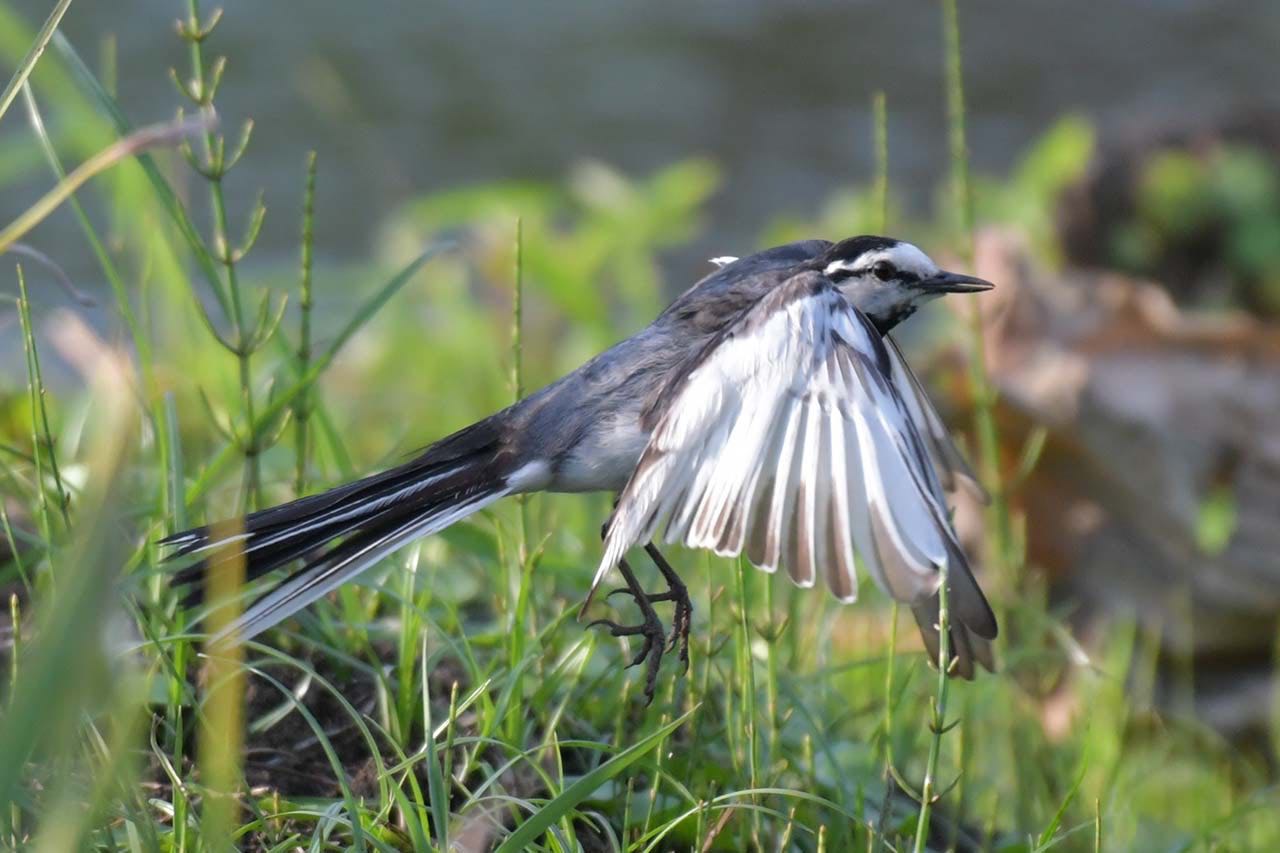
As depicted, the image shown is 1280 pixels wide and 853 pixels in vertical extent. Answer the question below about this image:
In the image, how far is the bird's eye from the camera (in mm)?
3061

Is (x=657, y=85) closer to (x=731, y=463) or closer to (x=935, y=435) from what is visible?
(x=935, y=435)

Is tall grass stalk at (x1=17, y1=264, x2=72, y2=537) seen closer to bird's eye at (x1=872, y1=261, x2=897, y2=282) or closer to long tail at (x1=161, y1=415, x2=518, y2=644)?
long tail at (x1=161, y1=415, x2=518, y2=644)

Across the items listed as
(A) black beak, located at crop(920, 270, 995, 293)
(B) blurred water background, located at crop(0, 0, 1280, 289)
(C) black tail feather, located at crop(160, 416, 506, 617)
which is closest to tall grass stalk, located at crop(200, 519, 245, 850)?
(C) black tail feather, located at crop(160, 416, 506, 617)

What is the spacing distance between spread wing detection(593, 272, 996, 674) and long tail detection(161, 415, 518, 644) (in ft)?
1.26

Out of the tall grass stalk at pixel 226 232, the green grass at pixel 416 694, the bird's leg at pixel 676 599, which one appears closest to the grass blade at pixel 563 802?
the green grass at pixel 416 694

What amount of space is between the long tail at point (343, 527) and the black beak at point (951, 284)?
0.84 m

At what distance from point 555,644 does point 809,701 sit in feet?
1.72

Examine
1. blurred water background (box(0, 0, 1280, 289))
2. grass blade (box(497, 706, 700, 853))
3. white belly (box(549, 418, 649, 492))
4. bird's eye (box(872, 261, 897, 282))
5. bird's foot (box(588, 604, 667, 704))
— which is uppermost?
blurred water background (box(0, 0, 1280, 289))

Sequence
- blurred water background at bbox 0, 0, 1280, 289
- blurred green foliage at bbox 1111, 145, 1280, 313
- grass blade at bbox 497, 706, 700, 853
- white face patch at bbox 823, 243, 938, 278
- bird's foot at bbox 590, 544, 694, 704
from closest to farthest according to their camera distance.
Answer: grass blade at bbox 497, 706, 700, 853
bird's foot at bbox 590, 544, 694, 704
white face patch at bbox 823, 243, 938, 278
blurred green foliage at bbox 1111, 145, 1280, 313
blurred water background at bbox 0, 0, 1280, 289

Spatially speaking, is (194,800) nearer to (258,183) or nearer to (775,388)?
(775,388)

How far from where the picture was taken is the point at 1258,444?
5.42 m

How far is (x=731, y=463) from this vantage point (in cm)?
251

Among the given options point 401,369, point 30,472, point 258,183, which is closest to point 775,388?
point 30,472

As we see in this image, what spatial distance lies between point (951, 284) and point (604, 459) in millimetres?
721
